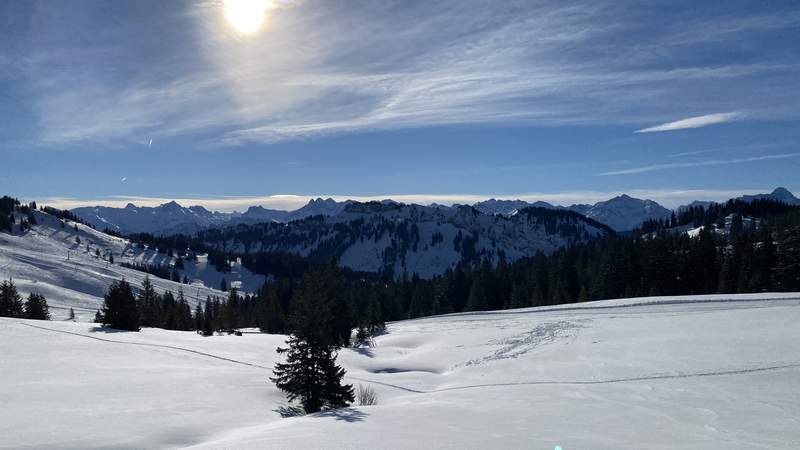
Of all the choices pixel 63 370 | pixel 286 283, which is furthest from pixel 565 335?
pixel 286 283

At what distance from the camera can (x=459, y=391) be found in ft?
70.8

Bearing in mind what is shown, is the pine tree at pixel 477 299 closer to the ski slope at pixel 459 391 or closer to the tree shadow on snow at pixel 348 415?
the ski slope at pixel 459 391

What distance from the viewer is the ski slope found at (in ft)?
42.4

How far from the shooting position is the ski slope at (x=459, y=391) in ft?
42.4

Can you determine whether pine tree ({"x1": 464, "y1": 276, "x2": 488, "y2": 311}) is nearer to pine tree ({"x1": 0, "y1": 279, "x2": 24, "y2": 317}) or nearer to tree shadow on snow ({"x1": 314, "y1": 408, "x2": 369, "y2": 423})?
pine tree ({"x1": 0, "y1": 279, "x2": 24, "y2": 317})

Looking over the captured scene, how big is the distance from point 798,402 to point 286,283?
92.0 meters

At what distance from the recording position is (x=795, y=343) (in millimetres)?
23984

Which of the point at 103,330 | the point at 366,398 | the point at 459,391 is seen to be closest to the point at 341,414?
the point at 366,398

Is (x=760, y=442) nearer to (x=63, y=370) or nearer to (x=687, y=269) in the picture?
(x=63, y=370)

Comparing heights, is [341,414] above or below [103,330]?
below

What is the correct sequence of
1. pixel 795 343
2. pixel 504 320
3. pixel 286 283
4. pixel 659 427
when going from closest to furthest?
1. pixel 659 427
2. pixel 795 343
3. pixel 504 320
4. pixel 286 283

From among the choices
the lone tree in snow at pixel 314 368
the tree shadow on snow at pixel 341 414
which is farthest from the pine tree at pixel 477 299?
the tree shadow on snow at pixel 341 414

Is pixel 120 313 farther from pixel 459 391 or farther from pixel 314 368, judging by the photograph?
pixel 459 391

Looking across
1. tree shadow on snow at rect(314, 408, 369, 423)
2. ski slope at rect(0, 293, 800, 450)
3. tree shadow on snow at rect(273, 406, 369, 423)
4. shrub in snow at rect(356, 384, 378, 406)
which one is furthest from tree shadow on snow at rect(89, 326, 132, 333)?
tree shadow on snow at rect(314, 408, 369, 423)
